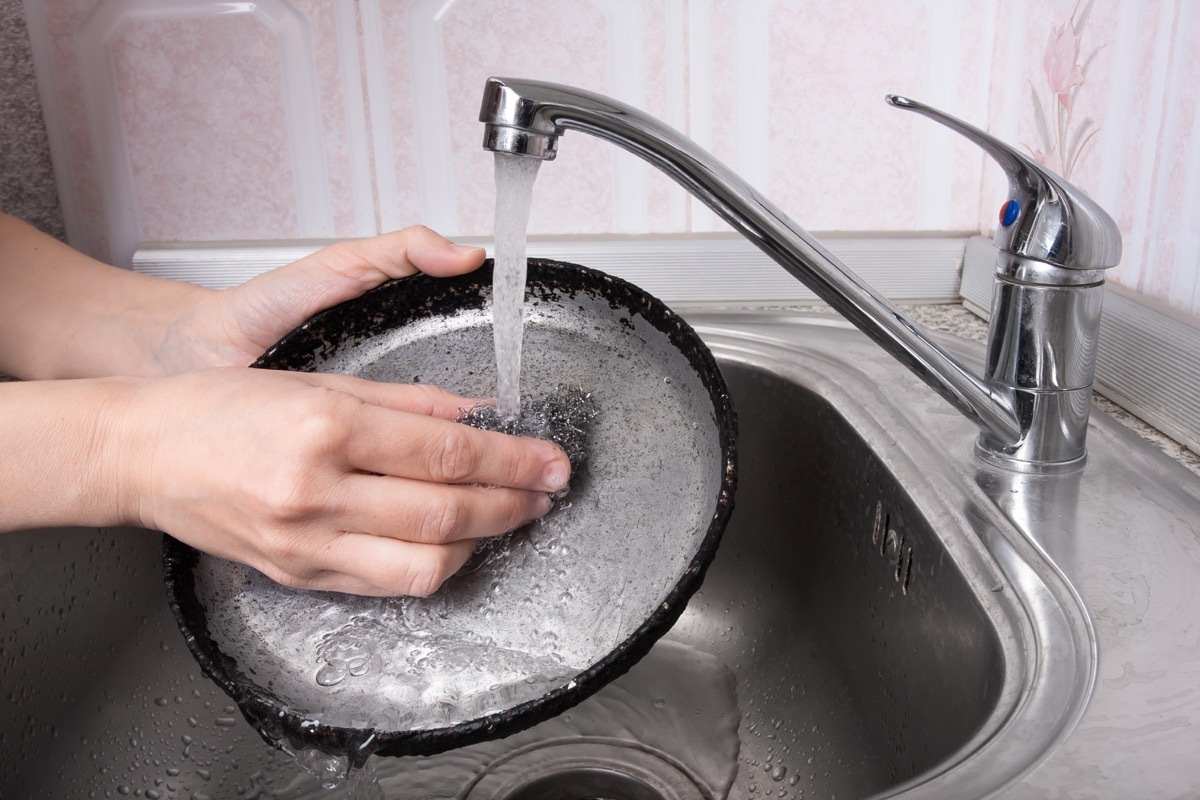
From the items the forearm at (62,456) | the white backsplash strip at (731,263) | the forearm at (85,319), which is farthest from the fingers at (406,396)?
Result: the white backsplash strip at (731,263)

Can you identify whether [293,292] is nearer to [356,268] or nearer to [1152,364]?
[356,268]

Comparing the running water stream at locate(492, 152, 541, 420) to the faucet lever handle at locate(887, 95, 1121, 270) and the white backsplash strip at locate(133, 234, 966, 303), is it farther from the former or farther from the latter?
the white backsplash strip at locate(133, 234, 966, 303)

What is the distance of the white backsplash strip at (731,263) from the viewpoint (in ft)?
3.01

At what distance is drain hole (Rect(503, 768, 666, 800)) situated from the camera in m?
0.66

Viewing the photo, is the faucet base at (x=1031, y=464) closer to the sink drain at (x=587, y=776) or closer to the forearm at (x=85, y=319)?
the sink drain at (x=587, y=776)

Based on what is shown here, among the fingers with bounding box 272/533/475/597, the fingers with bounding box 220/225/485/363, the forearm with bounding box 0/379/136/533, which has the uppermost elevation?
the fingers with bounding box 220/225/485/363

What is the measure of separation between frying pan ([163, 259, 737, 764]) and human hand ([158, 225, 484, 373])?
0.8 inches

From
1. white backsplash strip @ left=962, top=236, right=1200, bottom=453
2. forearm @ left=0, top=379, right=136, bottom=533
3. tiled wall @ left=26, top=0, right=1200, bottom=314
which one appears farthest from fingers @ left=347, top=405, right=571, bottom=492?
tiled wall @ left=26, top=0, right=1200, bottom=314

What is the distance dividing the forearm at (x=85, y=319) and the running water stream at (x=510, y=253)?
1.01 ft

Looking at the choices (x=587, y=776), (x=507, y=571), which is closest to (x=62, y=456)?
(x=507, y=571)

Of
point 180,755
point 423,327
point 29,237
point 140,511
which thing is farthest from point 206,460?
point 29,237

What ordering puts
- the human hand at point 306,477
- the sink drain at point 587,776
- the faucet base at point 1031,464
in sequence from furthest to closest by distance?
the sink drain at point 587,776 < the faucet base at point 1031,464 < the human hand at point 306,477

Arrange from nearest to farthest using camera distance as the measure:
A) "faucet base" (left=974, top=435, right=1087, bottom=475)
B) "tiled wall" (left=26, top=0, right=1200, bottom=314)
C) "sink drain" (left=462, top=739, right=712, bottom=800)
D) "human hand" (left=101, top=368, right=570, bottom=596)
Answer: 1. "human hand" (left=101, top=368, right=570, bottom=596)
2. "faucet base" (left=974, top=435, right=1087, bottom=475)
3. "sink drain" (left=462, top=739, right=712, bottom=800)
4. "tiled wall" (left=26, top=0, right=1200, bottom=314)

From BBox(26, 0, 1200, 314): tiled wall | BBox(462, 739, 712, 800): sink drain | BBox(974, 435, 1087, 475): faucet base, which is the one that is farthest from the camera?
BBox(26, 0, 1200, 314): tiled wall
